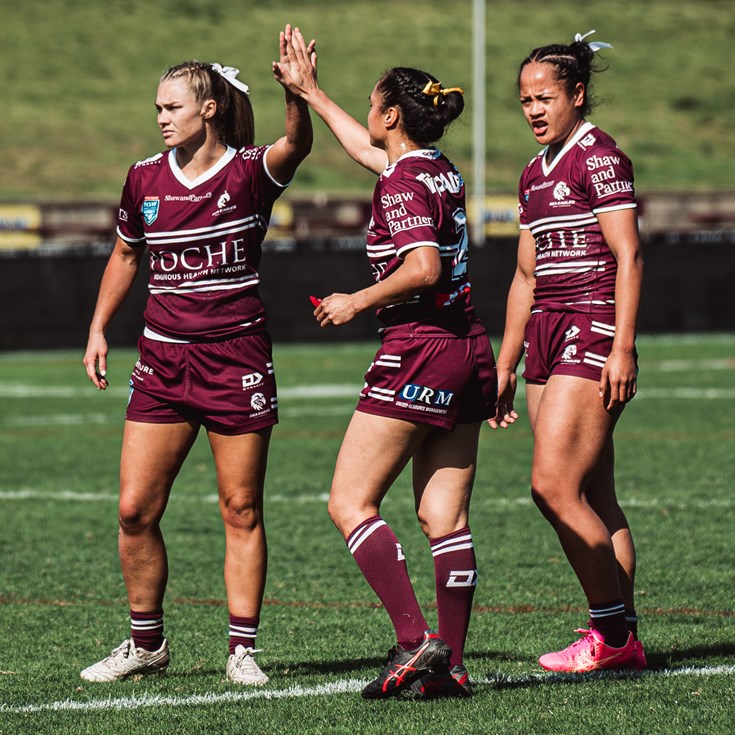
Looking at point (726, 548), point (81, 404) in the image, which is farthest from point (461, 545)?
point (81, 404)

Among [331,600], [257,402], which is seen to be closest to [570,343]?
[257,402]

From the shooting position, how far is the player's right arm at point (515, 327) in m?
5.52

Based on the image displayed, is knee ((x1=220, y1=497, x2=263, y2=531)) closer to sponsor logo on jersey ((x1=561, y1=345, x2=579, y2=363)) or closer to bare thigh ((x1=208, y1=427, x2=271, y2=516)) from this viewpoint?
bare thigh ((x1=208, y1=427, x2=271, y2=516))

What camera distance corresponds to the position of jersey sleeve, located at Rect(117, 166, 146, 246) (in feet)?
17.9

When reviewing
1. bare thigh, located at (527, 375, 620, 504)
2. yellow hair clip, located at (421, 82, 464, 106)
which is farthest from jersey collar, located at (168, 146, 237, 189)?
bare thigh, located at (527, 375, 620, 504)

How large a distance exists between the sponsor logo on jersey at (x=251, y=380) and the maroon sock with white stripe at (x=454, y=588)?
0.86 metres

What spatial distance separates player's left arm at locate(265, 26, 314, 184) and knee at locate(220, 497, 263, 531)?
1.12m

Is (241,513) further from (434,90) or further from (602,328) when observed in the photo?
(434,90)

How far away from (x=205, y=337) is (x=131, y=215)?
550mm

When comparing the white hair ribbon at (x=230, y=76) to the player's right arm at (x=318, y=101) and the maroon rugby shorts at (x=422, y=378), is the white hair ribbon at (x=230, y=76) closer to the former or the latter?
the player's right arm at (x=318, y=101)

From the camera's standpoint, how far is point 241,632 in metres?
5.38

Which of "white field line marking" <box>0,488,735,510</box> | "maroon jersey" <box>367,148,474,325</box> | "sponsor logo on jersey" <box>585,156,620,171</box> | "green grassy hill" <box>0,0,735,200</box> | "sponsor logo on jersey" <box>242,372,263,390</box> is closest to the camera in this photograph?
"maroon jersey" <box>367,148,474,325</box>

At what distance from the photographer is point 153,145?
60.0m

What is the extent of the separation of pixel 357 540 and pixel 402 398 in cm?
48
